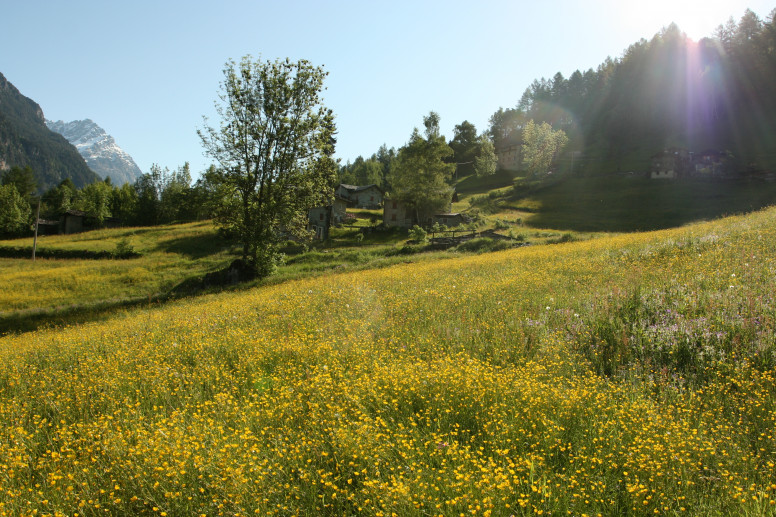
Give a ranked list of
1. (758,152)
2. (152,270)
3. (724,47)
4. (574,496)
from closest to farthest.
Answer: (574,496)
(152,270)
(758,152)
(724,47)

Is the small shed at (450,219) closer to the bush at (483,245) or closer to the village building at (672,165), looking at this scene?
the bush at (483,245)

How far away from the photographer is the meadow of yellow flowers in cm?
364

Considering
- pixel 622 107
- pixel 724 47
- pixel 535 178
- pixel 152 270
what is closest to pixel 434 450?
pixel 152 270

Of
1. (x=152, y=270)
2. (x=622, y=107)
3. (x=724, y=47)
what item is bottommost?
(x=152, y=270)

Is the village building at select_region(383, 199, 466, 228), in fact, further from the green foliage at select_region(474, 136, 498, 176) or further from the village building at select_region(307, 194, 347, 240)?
the green foliage at select_region(474, 136, 498, 176)

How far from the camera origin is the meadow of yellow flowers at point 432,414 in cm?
364

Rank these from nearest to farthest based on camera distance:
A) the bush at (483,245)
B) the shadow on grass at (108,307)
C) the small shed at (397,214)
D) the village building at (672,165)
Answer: the shadow on grass at (108,307), the bush at (483,245), the small shed at (397,214), the village building at (672,165)

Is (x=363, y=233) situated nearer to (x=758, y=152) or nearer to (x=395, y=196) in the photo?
(x=395, y=196)

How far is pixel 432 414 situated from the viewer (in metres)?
5.04

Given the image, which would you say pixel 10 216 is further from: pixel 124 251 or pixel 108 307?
pixel 108 307

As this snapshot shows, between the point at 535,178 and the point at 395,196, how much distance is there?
42.9 meters

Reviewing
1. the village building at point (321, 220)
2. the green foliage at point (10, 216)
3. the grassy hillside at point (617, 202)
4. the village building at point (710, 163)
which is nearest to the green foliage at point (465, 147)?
the grassy hillside at point (617, 202)

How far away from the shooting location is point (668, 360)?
244 inches

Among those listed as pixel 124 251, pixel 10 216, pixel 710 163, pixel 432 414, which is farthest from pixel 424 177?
pixel 10 216
